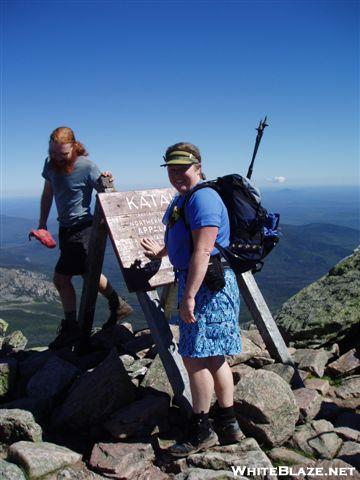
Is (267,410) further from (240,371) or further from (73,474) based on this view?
(73,474)

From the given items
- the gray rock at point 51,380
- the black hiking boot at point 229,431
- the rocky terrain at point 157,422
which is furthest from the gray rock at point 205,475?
the gray rock at point 51,380

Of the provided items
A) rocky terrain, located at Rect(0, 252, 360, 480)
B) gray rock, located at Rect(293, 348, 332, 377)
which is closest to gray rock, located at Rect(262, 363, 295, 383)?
rocky terrain, located at Rect(0, 252, 360, 480)

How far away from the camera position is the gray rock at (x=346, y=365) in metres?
7.60

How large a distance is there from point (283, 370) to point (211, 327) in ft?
8.73

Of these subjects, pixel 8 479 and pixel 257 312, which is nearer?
pixel 8 479

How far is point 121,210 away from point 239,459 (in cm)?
442

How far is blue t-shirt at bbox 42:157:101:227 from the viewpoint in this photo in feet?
25.6

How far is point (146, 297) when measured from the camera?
6746 mm

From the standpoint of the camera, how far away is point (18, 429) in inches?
230

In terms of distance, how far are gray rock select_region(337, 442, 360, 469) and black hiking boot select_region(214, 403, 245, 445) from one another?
127 cm

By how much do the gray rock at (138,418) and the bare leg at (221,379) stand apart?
1.21 meters

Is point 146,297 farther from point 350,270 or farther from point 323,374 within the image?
point 350,270

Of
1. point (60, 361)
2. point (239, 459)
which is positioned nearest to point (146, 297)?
point (60, 361)

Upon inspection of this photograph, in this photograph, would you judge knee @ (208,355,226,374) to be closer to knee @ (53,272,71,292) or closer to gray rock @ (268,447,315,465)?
gray rock @ (268,447,315,465)
